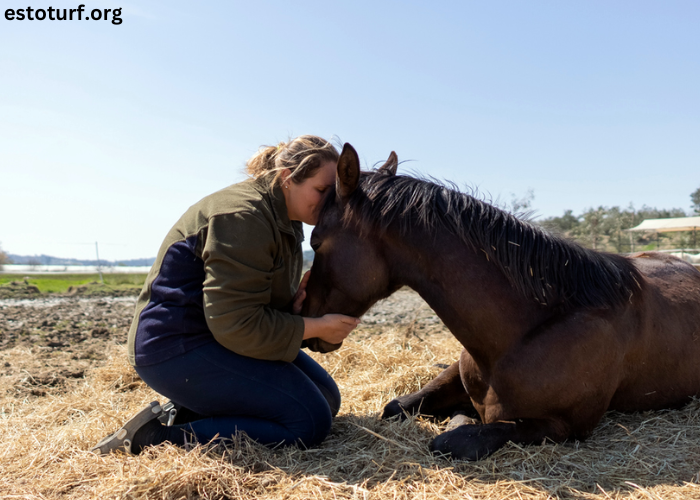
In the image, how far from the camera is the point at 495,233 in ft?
8.08

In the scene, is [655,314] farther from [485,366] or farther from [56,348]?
[56,348]

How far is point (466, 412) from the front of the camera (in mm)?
2988

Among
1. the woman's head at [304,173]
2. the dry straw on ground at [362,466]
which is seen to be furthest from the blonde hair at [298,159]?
the dry straw on ground at [362,466]

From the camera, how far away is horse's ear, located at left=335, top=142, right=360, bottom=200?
2315 mm

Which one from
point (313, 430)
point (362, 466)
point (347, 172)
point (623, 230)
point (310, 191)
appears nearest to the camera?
point (362, 466)

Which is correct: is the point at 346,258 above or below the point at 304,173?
below

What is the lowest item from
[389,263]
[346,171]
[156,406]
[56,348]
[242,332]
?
[56,348]

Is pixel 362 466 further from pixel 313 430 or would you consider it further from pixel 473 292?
pixel 473 292

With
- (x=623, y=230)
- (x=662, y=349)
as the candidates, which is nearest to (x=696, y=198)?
(x=623, y=230)

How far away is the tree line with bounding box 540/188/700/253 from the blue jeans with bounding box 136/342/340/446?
25.3 metres

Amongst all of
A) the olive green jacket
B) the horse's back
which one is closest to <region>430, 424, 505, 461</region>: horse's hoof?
the olive green jacket

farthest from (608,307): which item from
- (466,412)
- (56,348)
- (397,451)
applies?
(56,348)

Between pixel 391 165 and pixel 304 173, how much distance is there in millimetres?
515

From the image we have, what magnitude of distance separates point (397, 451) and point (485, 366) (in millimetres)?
653
